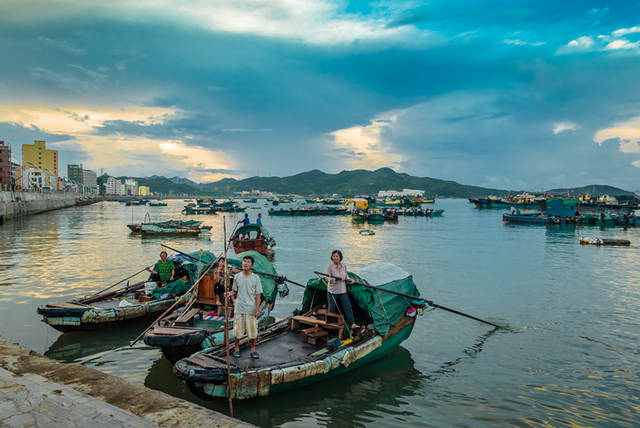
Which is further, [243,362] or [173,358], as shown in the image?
[173,358]

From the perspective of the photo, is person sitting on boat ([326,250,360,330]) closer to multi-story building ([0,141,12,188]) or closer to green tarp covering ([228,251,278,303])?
green tarp covering ([228,251,278,303])

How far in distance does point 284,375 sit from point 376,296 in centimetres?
352

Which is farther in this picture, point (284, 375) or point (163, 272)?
point (163, 272)

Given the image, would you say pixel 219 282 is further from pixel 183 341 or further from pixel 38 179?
pixel 38 179

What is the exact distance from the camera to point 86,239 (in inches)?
1487

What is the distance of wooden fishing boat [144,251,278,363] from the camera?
8.91 m

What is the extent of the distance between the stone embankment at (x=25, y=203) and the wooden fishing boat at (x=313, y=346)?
5483 cm

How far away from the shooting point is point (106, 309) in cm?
1178

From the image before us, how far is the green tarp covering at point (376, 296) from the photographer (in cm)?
1037

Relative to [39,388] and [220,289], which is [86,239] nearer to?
[220,289]

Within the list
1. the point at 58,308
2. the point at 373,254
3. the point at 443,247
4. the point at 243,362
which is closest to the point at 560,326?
the point at 243,362

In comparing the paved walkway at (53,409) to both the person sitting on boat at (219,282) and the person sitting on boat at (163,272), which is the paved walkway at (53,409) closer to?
the person sitting on boat at (219,282)

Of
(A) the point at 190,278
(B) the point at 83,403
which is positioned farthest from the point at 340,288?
(A) the point at 190,278

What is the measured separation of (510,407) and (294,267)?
18.7 m
